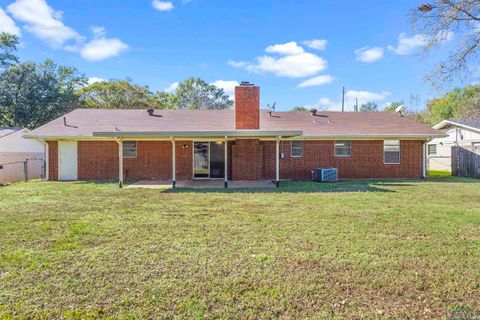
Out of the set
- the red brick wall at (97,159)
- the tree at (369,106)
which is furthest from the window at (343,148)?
the tree at (369,106)

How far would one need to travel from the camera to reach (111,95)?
30.5 metres

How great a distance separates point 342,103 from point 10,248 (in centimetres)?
3647

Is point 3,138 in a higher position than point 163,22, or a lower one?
lower

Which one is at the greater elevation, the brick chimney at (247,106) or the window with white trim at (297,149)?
the brick chimney at (247,106)

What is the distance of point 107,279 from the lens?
3.51m

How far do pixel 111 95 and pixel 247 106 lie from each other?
21105 millimetres

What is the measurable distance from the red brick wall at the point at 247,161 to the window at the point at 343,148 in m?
3.85

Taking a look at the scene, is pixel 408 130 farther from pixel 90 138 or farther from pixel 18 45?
pixel 18 45

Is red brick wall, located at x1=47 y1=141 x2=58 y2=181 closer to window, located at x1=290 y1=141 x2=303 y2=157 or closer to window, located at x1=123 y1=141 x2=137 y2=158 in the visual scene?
window, located at x1=123 y1=141 x2=137 y2=158

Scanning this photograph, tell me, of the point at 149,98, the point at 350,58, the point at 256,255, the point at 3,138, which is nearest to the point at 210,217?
the point at 256,255

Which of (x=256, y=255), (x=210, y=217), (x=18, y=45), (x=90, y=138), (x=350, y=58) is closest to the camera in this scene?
(x=256, y=255)

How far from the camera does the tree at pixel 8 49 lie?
29.3 metres

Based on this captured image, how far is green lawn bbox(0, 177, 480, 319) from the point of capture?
2959mm

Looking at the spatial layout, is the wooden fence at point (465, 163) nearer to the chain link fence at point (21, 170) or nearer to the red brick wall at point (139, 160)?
the red brick wall at point (139, 160)
